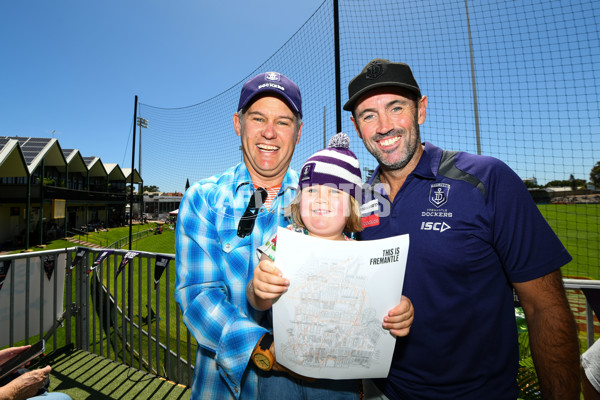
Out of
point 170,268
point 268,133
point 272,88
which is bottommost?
point 170,268

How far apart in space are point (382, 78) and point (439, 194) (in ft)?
2.49

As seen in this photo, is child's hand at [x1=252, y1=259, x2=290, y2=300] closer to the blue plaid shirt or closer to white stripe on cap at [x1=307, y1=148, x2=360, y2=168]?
the blue plaid shirt

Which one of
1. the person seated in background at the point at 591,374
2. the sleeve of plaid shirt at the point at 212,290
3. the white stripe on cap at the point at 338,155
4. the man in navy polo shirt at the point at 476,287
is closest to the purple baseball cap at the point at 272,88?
the white stripe on cap at the point at 338,155

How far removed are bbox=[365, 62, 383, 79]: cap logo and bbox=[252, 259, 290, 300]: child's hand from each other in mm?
1294

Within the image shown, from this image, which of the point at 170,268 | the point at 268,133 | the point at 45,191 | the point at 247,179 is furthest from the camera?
the point at 45,191

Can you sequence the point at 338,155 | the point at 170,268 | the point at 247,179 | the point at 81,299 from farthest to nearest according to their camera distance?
the point at 170,268
the point at 81,299
the point at 247,179
the point at 338,155

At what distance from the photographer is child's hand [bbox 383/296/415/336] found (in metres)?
1.05

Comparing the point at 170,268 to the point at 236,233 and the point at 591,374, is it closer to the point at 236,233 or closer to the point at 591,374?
the point at 236,233

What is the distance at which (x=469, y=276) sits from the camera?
1423mm

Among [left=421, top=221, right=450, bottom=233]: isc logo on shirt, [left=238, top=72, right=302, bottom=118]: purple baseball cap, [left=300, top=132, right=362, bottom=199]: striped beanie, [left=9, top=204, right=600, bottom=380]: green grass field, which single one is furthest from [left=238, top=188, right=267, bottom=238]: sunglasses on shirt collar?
[left=9, top=204, right=600, bottom=380]: green grass field

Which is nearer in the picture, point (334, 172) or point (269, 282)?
point (269, 282)

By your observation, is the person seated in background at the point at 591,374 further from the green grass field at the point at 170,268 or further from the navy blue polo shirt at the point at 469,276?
the green grass field at the point at 170,268

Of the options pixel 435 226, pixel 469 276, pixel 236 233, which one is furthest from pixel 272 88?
pixel 469 276

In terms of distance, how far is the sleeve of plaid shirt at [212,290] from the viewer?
3.77ft
